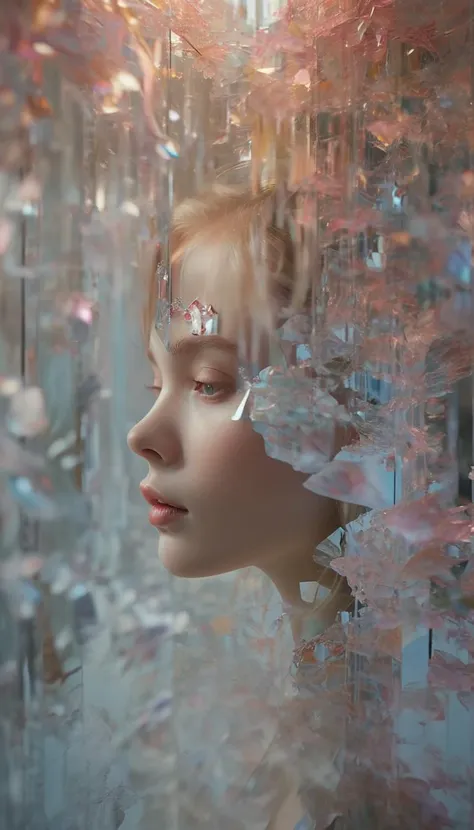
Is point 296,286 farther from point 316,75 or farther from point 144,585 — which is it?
point 144,585

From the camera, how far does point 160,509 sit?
66 centimetres

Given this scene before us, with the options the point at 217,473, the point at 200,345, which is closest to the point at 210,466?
the point at 217,473

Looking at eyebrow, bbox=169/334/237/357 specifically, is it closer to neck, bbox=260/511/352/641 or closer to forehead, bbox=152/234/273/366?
forehead, bbox=152/234/273/366

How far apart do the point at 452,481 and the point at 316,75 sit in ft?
1.23

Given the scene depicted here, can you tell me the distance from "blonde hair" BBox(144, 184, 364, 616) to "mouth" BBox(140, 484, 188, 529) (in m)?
0.15

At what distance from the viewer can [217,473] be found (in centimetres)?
64

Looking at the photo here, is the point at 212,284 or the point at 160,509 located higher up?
the point at 212,284

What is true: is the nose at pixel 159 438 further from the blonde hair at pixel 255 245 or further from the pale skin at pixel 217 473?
the blonde hair at pixel 255 245

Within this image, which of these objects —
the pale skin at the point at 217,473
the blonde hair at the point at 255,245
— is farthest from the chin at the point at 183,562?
the blonde hair at the point at 255,245

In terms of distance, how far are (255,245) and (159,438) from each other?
0.66 feet

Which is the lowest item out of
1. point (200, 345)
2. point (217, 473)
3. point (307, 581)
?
point (307, 581)

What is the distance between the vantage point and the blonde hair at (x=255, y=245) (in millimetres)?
610

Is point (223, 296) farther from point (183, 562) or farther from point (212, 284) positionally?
point (183, 562)

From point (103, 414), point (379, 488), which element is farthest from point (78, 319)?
point (379, 488)
